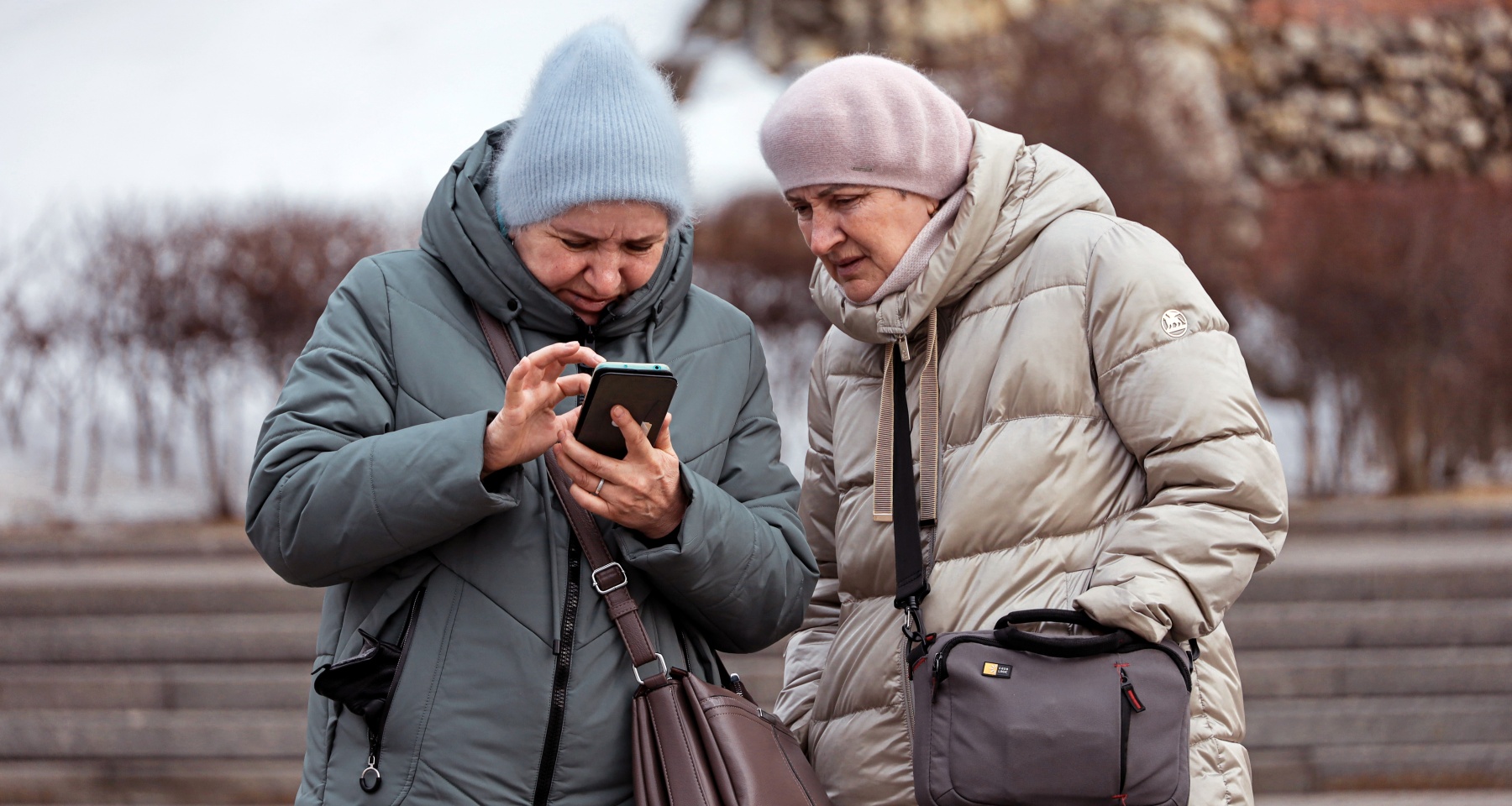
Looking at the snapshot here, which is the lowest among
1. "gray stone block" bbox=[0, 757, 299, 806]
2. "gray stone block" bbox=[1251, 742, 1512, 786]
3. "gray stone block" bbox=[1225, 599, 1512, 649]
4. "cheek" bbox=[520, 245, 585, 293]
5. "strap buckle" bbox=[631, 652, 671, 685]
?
"gray stone block" bbox=[1251, 742, 1512, 786]

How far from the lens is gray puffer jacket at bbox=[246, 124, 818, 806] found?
192cm

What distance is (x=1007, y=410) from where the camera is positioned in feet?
7.18

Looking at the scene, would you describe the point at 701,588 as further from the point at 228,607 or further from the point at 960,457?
the point at 228,607

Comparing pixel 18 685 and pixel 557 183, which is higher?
pixel 557 183

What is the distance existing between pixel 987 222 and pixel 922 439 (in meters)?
0.37

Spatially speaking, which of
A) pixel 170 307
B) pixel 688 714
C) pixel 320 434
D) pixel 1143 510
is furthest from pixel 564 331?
pixel 170 307

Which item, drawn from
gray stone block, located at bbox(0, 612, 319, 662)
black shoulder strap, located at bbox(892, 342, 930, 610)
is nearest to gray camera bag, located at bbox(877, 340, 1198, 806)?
black shoulder strap, located at bbox(892, 342, 930, 610)

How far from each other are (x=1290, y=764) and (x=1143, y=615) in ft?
11.8

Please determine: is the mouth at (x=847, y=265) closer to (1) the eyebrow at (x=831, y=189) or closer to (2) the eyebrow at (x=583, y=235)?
(1) the eyebrow at (x=831, y=189)

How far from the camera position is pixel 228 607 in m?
6.82

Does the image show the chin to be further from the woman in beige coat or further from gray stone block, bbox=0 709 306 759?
gray stone block, bbox=0 709 306 759

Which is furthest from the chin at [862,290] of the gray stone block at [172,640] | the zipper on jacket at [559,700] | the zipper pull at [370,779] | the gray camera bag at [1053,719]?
the gray stone block at [172,640]

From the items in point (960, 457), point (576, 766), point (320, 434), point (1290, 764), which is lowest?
point (1290, 764)

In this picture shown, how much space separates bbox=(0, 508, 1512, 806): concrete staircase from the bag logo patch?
3.54 metres
